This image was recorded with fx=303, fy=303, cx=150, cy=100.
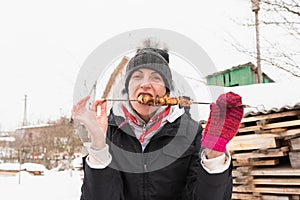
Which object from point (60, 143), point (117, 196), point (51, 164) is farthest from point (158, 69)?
point (51, 164)

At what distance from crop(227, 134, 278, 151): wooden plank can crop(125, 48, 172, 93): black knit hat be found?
2.33 m

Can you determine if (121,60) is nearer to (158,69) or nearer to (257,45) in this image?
(158,69)

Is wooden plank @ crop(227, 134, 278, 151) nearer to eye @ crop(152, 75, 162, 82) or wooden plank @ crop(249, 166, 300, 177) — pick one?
wooden plank @ crop(249, 166, 300, 177)

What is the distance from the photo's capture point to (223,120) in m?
0.83

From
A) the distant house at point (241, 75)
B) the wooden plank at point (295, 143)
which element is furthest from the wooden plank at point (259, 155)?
the distant house at point (241, 75)

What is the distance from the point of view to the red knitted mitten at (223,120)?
824mm

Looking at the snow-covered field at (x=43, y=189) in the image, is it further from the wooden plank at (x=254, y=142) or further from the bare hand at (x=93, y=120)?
the bare hand at (x=93, y=120)

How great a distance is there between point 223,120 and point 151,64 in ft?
1.07

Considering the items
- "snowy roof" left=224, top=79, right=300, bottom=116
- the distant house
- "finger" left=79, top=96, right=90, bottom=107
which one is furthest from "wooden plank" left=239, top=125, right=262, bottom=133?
the distant house

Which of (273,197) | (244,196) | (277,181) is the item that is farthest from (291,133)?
(244,196)

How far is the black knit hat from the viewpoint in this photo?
1.03m

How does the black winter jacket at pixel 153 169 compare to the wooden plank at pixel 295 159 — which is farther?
the wooden plank at pixel 295 159

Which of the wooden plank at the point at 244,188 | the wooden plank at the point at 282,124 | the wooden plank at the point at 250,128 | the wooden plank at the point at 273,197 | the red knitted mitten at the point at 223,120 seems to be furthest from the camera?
the wooden plank at the point at 244,188

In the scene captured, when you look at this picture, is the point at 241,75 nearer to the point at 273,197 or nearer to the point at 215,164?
the point at 273,197
